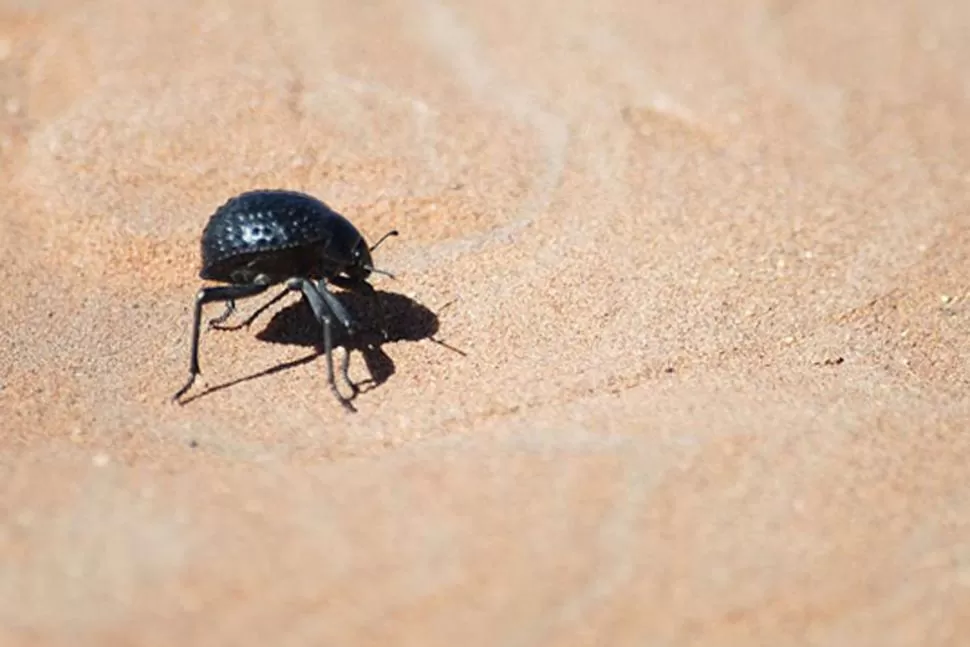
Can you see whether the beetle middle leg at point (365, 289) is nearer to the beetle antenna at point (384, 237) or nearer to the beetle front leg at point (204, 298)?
the beetle antenna at point (384, 237)

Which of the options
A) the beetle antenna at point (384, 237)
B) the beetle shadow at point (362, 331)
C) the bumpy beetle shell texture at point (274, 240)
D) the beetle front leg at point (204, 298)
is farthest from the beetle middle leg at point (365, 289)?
the beetle front leg at point (204, 298)

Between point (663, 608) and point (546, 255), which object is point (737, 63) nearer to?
point (546, 255)

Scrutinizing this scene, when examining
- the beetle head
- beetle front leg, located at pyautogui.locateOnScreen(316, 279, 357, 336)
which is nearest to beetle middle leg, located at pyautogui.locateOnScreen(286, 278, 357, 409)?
beetle front leg, located at pyautogui.locateOnScreen(316, 279, 357, 336)

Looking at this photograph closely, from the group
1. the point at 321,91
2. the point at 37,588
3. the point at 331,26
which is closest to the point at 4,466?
the point at 37,588

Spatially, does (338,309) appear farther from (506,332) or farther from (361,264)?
(506,332)

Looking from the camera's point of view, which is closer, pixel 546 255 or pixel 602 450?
pixel 602 450

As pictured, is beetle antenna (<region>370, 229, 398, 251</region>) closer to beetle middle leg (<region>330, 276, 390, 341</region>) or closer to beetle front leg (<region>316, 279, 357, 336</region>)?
beetle middle leg (<region>330, 276, 390, 341</region>)

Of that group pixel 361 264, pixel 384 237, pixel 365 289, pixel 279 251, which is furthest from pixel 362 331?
pixel 279 251
